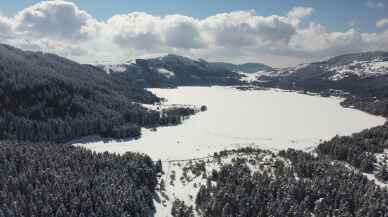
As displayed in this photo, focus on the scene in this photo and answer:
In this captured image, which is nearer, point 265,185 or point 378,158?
point 265,185

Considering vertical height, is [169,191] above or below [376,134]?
below

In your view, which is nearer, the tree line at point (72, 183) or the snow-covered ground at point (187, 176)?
the tree line at point (72, 183)

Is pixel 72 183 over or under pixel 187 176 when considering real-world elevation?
over

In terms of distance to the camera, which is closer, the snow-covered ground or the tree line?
the tree line

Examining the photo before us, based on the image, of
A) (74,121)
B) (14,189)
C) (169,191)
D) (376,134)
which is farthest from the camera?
(74,121)

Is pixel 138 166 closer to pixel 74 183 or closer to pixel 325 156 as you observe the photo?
pixel 74 183

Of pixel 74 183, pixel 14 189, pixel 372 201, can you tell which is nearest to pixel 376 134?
pixel 372 201

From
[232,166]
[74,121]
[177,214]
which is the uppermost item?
[74,121]

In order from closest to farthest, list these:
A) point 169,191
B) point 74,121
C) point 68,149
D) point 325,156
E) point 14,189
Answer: point 14,189
point 169,191
point 68,149
point 325,156
point 74,121

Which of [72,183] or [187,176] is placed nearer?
[72,183]

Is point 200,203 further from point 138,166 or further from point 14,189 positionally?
point 14,189
